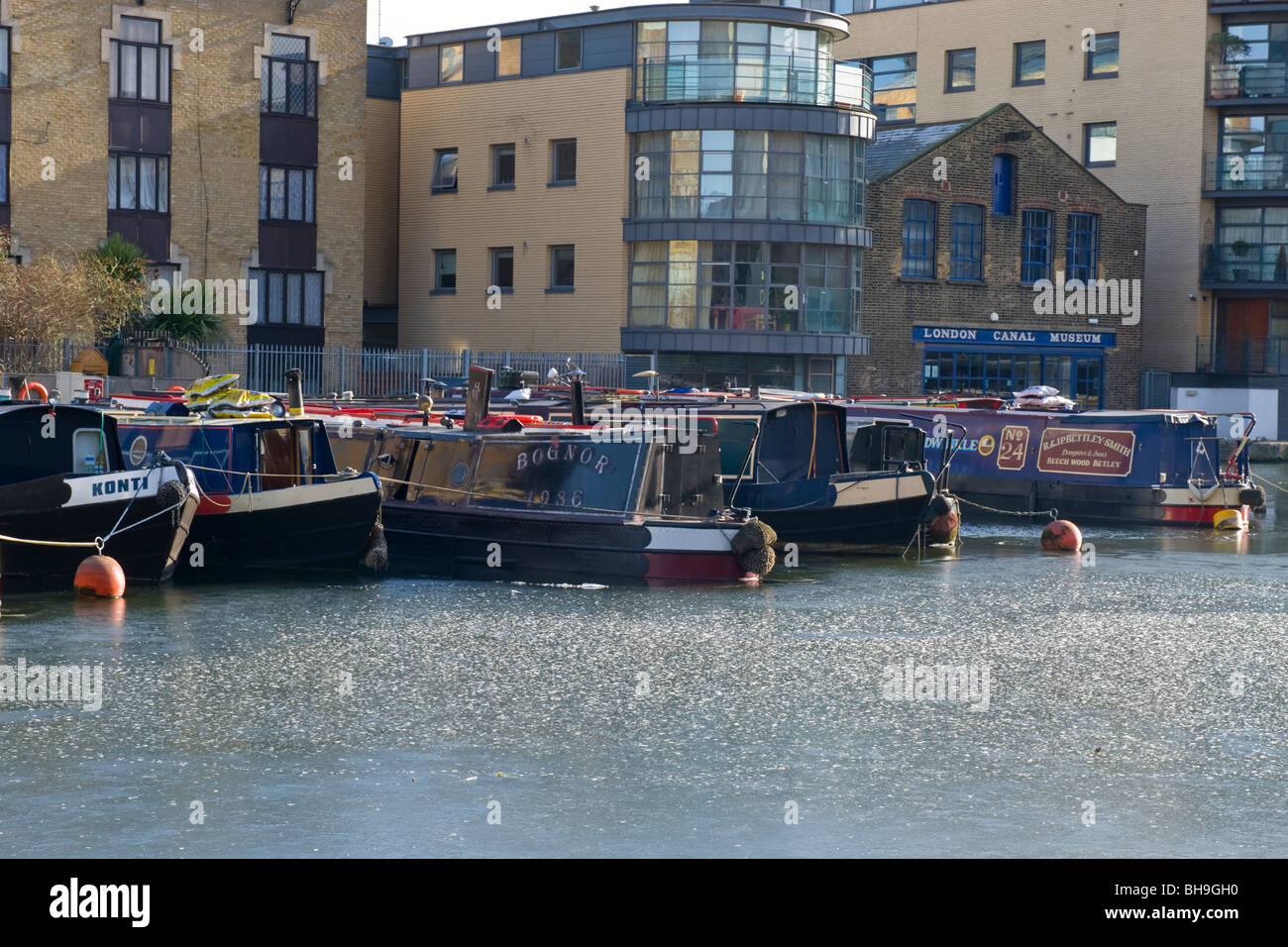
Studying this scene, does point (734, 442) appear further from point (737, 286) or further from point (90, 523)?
point (737, 286)

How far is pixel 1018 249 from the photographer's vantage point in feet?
164

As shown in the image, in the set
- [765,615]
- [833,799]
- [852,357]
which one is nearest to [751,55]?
[852,357]

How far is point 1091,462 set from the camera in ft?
107

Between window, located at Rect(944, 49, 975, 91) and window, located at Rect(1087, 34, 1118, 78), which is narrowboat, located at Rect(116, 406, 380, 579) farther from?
window, located at Rect(944, 49, 975, 91)

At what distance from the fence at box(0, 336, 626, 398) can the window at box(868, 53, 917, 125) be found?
17.2 m

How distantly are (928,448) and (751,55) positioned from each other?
1467 cm

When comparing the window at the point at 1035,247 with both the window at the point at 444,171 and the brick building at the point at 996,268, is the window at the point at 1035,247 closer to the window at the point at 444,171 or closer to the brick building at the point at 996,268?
the brick building at the point at 996,268

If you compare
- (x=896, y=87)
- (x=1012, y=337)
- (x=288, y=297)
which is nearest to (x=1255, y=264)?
(x=1012, y=337)

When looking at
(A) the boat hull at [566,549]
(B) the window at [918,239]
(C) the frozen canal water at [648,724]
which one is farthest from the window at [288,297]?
(C) the frozen canal water at [648,724]

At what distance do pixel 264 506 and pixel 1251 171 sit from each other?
126 ft

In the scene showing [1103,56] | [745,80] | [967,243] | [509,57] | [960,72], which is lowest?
[967,243]

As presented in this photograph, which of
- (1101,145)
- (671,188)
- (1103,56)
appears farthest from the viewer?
(1101,145)

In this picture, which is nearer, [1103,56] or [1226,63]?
[1226,63]
